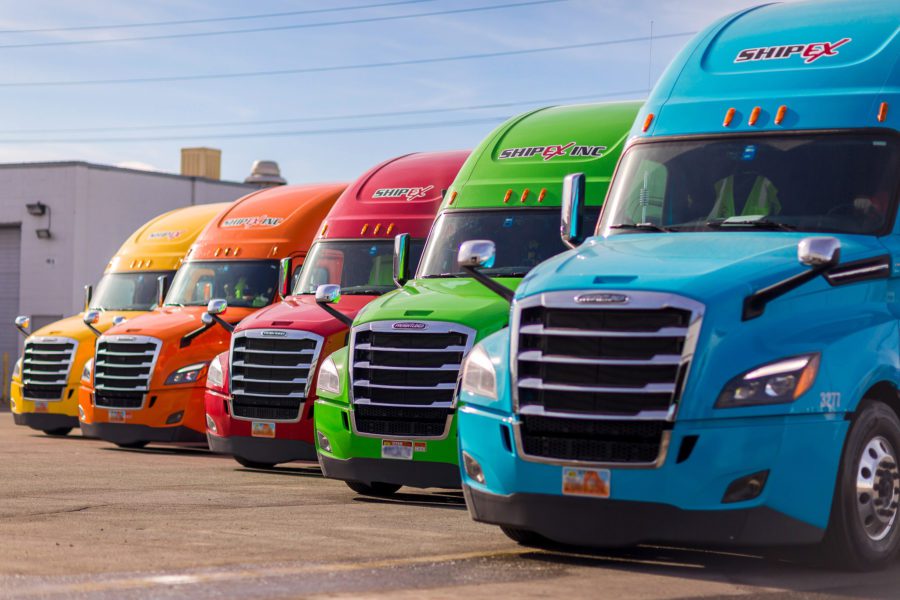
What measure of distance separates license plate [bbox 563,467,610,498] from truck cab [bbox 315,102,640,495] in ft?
12.8

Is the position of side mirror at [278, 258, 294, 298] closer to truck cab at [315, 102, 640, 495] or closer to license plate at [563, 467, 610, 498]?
truck cab at [315, 102, 640, 495]

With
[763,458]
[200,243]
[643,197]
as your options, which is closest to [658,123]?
[643,197]

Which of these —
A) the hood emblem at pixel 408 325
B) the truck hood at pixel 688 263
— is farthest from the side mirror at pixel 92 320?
the truck hood at pixel 688 263

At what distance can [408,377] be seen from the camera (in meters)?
12.9

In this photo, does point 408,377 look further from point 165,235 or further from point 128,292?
point 165,235

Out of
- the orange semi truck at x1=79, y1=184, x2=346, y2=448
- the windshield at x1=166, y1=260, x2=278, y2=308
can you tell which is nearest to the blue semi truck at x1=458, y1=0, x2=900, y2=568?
the orange semi truck at x1=79, y1=184, x2=346, y2=448

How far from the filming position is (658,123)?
11.1m

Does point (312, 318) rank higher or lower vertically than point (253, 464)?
higher

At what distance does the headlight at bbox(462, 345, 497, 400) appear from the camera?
9312 millimetres

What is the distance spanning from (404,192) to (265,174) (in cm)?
2999

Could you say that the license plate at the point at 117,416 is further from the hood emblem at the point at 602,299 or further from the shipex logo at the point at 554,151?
the hood emblem at the point at 602,299

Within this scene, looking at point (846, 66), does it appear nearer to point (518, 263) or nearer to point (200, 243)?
point (518, 263)

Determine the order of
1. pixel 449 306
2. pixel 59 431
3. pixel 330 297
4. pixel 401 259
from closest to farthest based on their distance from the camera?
1. pixel 449 306
2. pixel 330 297
3. pixel 401 259
4. pixel 59 431

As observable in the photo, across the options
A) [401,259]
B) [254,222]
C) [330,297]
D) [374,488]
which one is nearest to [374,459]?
[374,488]
